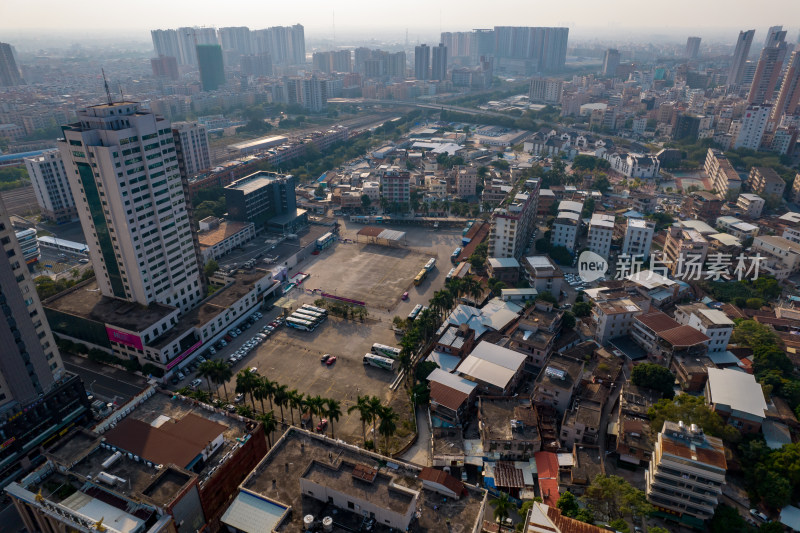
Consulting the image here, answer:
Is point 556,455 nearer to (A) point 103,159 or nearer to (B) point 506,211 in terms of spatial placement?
(B) point 506,211

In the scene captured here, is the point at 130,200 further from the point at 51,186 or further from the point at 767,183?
the point at 767,183

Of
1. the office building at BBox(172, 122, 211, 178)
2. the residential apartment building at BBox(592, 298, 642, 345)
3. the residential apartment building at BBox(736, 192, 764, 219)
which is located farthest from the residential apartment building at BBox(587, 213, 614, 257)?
the office building at BBox(172, 122, 211, 178)

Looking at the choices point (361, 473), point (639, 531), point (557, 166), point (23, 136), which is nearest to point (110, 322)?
point (361, 473)

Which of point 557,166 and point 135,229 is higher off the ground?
point 135,229

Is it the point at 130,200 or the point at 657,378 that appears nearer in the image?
the point at 657,378

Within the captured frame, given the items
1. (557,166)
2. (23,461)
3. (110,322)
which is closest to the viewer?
(23,461)

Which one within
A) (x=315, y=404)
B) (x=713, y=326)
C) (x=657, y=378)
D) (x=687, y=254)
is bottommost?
(x=657, y=378)

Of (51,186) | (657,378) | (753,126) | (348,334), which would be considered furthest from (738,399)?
(753,126)
